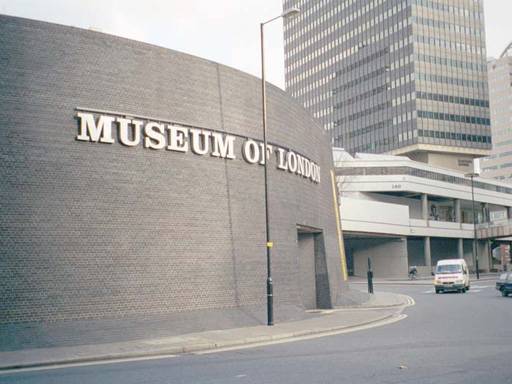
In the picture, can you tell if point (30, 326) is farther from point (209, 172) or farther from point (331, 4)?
point (331, 4)

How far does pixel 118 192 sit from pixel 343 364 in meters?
9.84

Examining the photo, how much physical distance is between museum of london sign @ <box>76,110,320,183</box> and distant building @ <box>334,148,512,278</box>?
164 feet

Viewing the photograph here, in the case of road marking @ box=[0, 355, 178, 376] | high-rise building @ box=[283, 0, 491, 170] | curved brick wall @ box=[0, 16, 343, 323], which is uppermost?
high-rise building @ box=[283, 0, 491, 170]

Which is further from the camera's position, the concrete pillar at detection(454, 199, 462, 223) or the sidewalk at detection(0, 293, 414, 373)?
the concrete pillar at detection(454, 199, 462, 223)

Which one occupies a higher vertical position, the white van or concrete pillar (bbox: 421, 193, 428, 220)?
concrete pillar (bbox: 421, 193, 428, 220)

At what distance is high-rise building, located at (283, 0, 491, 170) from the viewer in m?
117

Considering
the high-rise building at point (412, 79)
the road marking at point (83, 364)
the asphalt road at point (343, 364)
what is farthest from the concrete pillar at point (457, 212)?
the road marking at point (83, 364)

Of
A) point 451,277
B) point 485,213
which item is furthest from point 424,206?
point 451,277

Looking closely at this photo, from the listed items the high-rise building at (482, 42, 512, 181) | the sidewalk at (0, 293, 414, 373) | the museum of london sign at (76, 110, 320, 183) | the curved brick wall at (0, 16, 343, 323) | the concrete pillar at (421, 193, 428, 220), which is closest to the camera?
the sidewalk at (0, 293, 414, 373)

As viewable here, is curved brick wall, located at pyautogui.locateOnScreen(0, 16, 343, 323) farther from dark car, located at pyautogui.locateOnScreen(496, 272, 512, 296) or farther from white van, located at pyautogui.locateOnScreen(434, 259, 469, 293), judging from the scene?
white van, located at pyautogui.locateOnScreen(434, 259, 469, 293)

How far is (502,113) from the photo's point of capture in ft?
650

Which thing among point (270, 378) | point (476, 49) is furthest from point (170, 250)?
point (476, 49)

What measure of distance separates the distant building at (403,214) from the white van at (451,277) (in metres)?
30.8

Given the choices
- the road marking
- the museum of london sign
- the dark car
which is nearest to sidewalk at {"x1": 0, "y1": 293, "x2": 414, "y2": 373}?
the road marking
